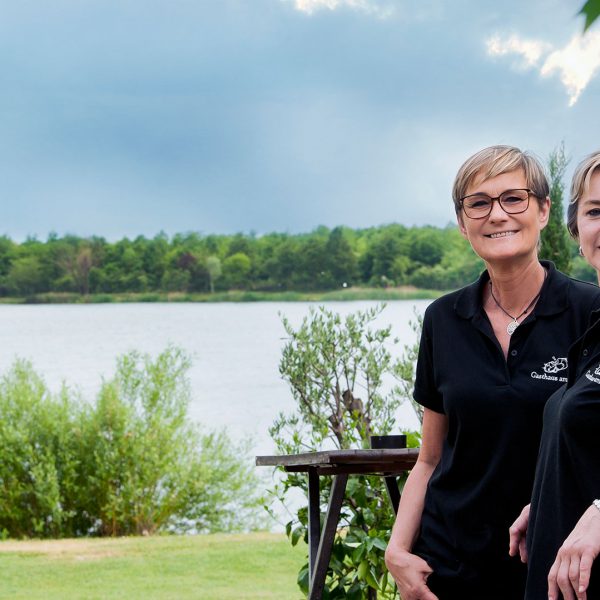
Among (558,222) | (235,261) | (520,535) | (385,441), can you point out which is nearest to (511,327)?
(520,535)

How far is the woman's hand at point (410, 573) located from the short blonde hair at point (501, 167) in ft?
2.24

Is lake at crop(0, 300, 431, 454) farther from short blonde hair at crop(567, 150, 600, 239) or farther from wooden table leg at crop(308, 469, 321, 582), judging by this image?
short blonde hair at crop(567, 150, 600, 239)

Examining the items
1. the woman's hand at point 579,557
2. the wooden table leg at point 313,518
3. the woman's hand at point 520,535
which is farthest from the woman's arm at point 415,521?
the wooden table leg at point 313,518

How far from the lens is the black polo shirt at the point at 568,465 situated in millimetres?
1446

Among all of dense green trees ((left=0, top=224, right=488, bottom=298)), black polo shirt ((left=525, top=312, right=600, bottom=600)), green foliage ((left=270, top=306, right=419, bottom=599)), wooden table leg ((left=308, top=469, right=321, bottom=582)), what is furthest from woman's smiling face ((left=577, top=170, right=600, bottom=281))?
dense green trees ((left=0, top=224, right=488, bottom=298))

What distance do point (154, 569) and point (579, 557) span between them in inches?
237

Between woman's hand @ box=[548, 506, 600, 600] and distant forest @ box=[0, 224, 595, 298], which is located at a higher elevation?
distant forest @ box=[0, 224, 595, 298]

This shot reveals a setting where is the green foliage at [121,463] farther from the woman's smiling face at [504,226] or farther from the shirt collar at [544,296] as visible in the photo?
the woman's smiling face at [504,226]

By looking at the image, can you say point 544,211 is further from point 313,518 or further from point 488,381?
point 313,518

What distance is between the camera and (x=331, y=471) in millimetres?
3496

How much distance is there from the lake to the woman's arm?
25.7 ft

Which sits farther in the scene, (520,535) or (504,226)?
(504,226)

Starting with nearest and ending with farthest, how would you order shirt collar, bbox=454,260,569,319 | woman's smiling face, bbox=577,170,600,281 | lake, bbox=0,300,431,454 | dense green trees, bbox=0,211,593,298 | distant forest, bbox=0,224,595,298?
woman's smiling face, bbox=577,170,600,281, shirt collar, bbox=454,260,569,319, lake, bbox=0,300,431,454, dense green trees, bbox=0,211,593,298, distant forest, bbox=0,224,595,298

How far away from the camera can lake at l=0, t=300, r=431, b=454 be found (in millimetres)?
10586
